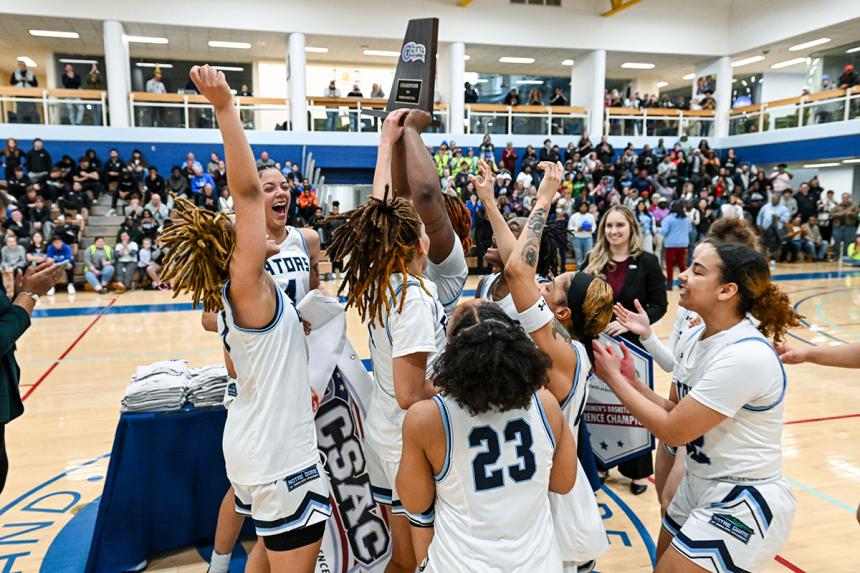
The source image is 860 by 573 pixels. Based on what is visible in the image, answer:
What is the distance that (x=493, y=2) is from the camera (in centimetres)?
2055

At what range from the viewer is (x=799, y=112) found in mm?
19625

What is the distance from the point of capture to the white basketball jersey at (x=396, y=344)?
2.16m

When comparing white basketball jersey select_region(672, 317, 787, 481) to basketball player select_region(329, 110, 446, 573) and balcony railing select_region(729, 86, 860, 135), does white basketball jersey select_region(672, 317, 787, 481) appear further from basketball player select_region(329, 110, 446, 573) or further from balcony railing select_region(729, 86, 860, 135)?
balcony railing select_region(729, 86, 860, 135)

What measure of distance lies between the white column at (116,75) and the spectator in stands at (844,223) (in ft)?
65.4

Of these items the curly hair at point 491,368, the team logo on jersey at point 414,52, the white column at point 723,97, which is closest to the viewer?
the curly hair at point 491,368

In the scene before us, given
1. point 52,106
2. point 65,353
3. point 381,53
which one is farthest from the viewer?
point 381,53

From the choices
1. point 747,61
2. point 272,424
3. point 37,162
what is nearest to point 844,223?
point 747,61

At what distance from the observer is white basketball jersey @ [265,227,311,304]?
3.08 metres

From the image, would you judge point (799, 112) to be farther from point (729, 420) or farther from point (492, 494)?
point (492, 494)

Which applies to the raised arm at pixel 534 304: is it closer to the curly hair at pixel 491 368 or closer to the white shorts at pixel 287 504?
the curly hair at pixel 491 368

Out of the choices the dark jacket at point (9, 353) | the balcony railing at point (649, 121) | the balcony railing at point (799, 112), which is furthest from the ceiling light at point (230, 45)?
the dark jacket at point (9, 353)

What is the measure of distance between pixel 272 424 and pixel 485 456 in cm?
85

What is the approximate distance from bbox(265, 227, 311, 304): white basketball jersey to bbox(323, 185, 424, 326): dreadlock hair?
0.82 metres

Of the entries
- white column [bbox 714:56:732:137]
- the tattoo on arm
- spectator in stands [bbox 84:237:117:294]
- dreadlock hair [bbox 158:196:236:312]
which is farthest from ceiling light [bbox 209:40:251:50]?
the tattoo on arm
